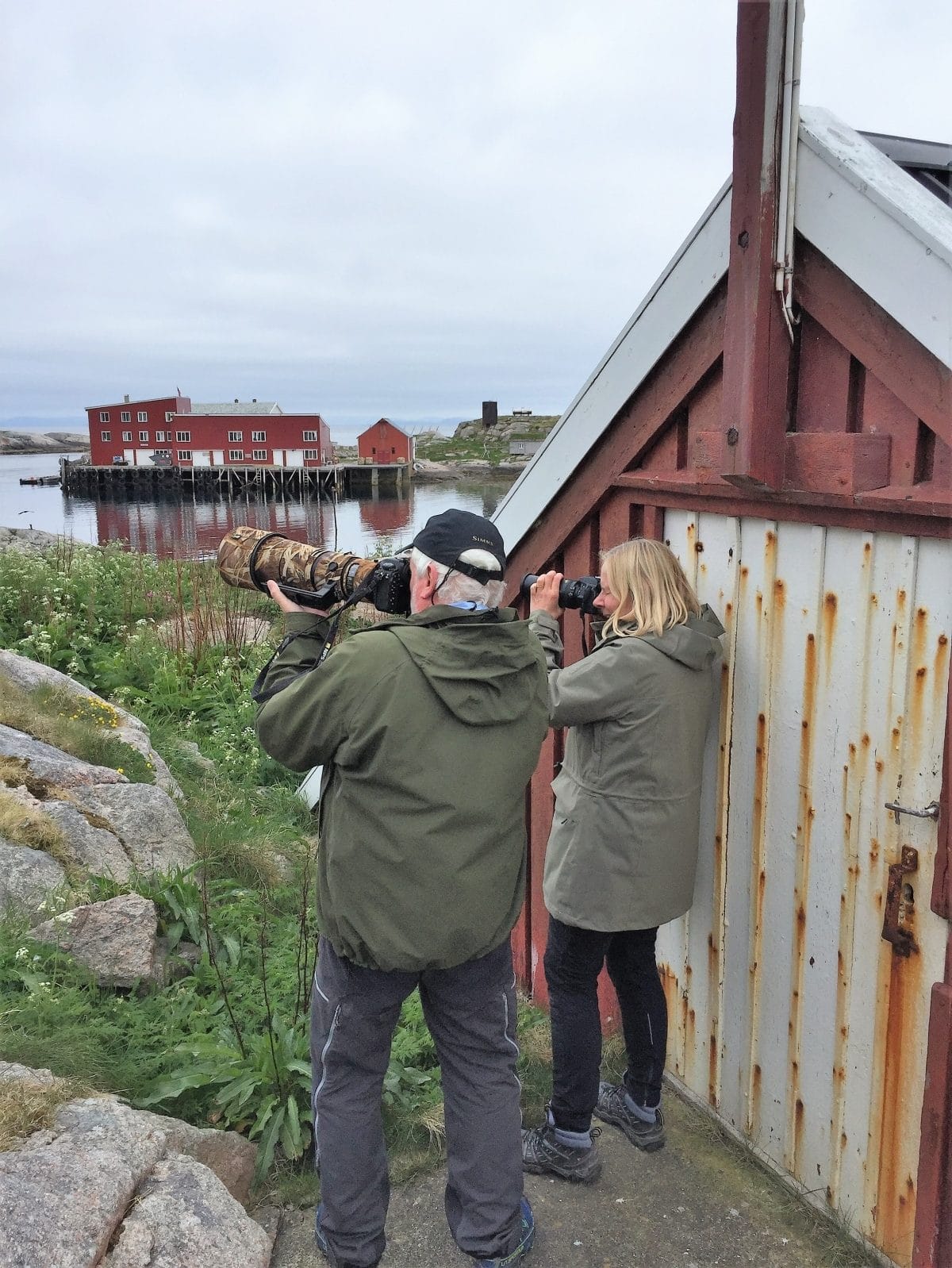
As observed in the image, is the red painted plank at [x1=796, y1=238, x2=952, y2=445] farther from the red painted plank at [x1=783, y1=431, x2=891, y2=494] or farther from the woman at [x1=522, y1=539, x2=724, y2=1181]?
the woman at [x1=522, y1=539, x2=724, y2=1181]

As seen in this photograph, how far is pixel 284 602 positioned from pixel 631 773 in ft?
3.54

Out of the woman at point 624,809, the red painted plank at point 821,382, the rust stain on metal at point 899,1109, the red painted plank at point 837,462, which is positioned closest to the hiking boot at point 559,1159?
the woman at point 624,809

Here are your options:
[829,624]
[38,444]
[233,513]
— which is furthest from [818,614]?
[38,444]

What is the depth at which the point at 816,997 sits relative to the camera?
2746 millimetres

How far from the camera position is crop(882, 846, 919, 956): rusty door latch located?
240 cm

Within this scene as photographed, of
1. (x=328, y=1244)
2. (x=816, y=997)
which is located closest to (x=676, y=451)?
(x=816, y=997)

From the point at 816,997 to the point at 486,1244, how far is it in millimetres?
1114

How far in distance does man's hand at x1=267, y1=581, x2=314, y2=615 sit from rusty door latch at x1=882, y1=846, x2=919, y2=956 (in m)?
1.64

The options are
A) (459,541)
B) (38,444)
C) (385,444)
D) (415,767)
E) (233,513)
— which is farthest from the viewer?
(38,444)

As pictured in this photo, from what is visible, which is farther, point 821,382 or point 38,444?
point 38,444

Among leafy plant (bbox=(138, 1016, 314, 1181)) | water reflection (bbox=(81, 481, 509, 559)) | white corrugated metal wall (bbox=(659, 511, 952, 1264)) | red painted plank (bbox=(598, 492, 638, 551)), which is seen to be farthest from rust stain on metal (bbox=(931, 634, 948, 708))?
water reflection (bbox=(81, 481, 509, 559))

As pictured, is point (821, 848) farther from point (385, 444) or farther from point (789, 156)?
point (385, 444)

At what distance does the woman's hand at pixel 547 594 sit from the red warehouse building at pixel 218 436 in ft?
191

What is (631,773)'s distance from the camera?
2.74 metres
